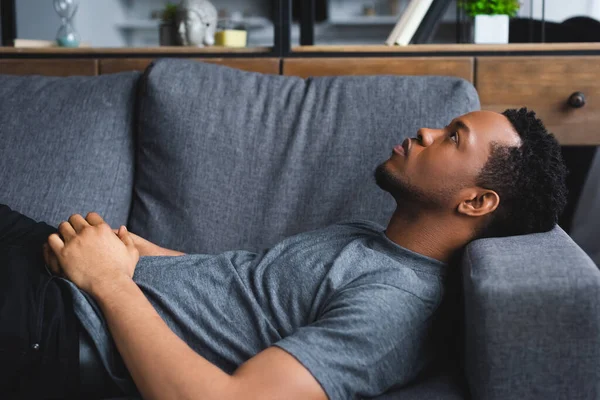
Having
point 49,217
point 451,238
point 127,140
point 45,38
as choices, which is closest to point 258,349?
point 451,238

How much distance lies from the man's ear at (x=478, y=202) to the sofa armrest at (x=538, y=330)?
0.75ft

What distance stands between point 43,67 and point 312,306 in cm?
144

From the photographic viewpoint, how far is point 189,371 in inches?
38.2

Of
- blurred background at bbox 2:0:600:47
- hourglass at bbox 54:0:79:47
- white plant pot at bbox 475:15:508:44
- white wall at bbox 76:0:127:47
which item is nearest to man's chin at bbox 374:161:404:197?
white plant pot at bbox 475:15:508:44

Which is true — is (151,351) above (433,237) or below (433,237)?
below

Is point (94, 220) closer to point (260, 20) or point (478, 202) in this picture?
point (478, 202)

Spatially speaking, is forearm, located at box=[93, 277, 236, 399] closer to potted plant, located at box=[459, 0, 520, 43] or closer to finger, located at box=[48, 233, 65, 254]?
finger, located at box=[48, 233, 65, 254]

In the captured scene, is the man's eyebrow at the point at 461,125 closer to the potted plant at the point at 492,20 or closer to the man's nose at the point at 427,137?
the man's nose at the point at 427,137

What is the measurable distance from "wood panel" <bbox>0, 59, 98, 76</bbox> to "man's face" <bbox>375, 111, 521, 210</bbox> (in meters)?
1.28

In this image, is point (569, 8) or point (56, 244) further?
point (569, 8)

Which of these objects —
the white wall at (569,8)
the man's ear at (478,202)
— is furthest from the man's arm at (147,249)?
the white wall at (569,8)

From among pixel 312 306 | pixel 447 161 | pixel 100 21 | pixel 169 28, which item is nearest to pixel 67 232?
pixel 312 306

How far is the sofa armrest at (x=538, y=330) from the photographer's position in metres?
0.97

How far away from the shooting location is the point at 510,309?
98 cm
